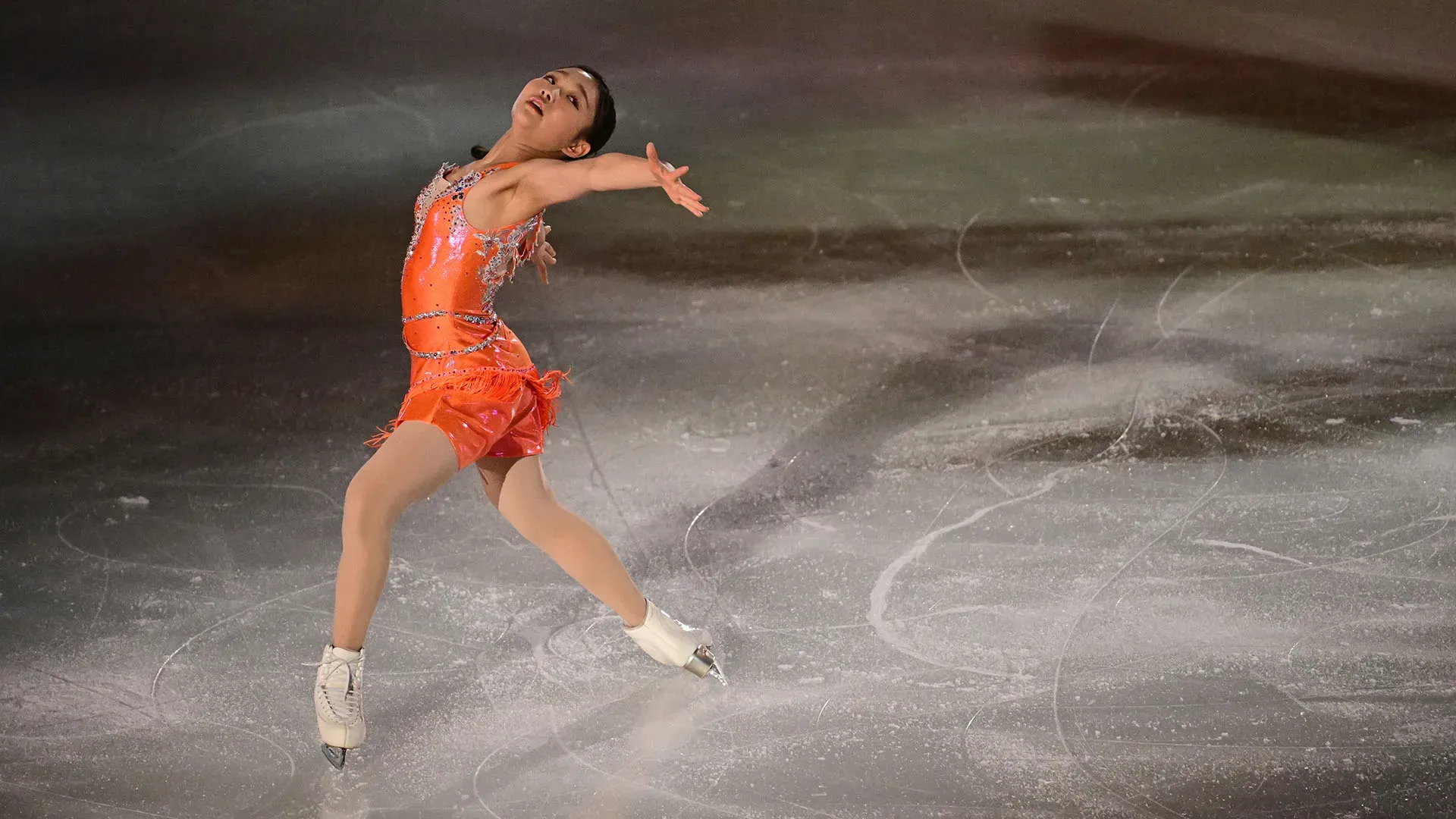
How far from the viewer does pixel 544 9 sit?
21.8 ft

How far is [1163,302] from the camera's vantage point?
5.58 metres

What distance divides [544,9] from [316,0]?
102 centimetres

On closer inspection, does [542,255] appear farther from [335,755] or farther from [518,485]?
[335,755]

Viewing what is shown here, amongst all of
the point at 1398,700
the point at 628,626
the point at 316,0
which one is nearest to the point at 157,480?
the point at 628,626

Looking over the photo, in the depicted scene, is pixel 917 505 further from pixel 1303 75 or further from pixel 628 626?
pixel 1303 75

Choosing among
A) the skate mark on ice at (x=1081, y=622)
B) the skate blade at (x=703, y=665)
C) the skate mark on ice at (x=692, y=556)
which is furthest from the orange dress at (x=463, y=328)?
the skate mark on ice at (x=1081, y=622)

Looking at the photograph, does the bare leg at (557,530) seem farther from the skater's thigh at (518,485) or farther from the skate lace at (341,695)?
the skate lace at (341,695)

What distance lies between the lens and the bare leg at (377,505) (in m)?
2.99

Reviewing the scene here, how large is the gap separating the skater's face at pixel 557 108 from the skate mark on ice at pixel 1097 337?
242 cm

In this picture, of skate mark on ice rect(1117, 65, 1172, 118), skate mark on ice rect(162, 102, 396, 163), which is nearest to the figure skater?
skate mark on ice rect(162, 102, 396, 163)

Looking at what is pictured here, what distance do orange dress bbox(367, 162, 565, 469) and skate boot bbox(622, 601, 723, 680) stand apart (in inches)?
19.0

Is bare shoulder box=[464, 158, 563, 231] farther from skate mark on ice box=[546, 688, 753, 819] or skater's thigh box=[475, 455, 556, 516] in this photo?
skate mark on ice box=[546, 688, 753, 819]

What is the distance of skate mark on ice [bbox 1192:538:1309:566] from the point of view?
3.89m

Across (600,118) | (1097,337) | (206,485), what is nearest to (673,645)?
(600,118)
